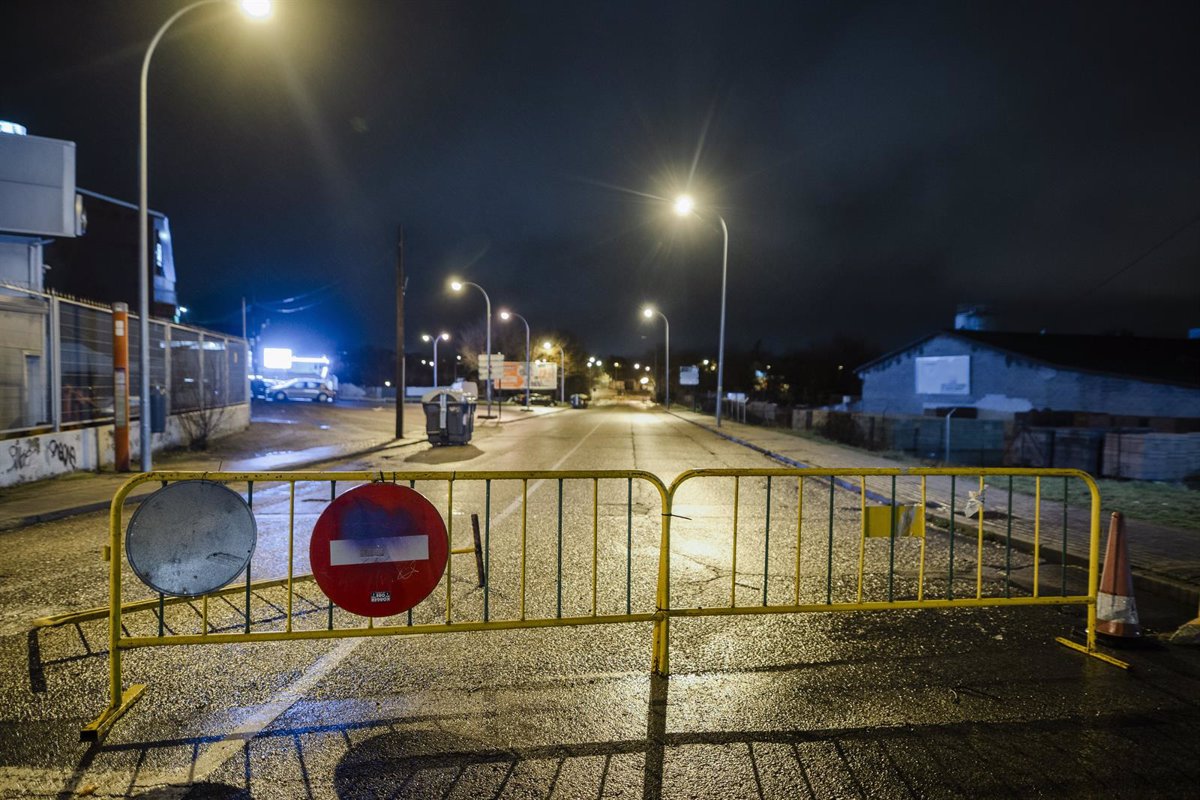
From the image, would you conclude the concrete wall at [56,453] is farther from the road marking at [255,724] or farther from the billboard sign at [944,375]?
the billboard sign at [944,375]

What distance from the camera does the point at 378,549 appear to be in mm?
4148

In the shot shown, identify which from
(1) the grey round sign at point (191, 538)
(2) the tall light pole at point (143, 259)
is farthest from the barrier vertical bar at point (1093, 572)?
(2) the tall light pole at point (143, 259)

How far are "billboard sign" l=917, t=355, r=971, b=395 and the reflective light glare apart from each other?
3400 centimetres

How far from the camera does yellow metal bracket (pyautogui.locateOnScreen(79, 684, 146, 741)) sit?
11.2ft

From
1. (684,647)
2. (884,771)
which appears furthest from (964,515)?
(884,771)

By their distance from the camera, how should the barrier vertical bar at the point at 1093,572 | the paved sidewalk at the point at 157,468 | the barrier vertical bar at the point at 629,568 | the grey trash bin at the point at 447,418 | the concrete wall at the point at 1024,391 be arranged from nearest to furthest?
the barrier vertical bar at the point at 629,568 < the barrier vertical bar at the point at 1093,572 < the paved sidewalk at the point at 157,468 < the grey trash bin at the point at 447,418 < the concrete wall at the point at 1024,391

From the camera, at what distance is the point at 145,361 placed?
1304cm

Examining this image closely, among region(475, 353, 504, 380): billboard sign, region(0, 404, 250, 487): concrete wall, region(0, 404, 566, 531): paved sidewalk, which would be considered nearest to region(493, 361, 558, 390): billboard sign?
region(475, 353, 504, 380): billboard sign

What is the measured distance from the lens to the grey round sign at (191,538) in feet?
12.9

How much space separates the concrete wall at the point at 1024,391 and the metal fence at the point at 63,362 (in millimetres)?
29703

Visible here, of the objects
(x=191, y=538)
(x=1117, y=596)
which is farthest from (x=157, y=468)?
(x=1117, y=596)

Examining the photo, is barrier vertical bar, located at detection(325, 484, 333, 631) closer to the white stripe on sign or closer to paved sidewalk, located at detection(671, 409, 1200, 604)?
the white stripe on sign

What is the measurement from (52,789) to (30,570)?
476cm

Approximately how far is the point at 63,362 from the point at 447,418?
9948 millimetres
